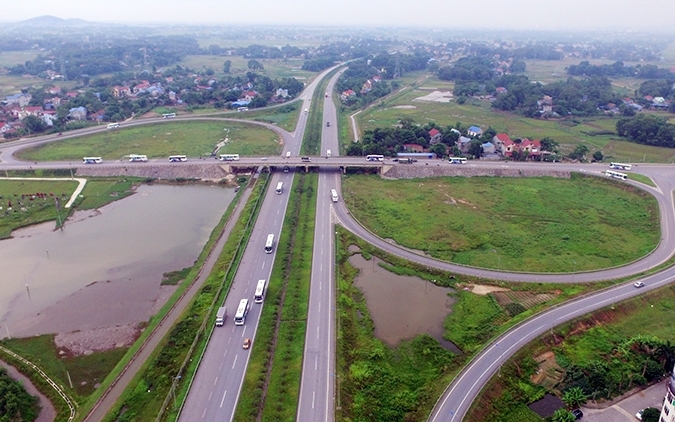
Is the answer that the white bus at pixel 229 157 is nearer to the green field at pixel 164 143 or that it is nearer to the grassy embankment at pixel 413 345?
the green field at pixel 164 143

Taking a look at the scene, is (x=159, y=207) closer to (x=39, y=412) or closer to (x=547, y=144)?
(x=39, y=412)

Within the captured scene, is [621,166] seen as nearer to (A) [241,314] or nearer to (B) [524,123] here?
(B) [524,123]

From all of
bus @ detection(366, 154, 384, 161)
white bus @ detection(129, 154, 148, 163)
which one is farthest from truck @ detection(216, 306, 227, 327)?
white bus @ detection(129, 154, 148, 163)

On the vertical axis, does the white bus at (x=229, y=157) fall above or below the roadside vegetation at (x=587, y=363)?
above

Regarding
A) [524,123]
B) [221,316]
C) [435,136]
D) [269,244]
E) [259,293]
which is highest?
[435,136]

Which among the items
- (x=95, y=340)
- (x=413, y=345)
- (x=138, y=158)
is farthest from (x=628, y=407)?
(x=138, y=158)

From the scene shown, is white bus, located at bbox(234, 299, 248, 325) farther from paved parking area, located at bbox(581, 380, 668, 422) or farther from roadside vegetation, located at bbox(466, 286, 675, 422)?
paved parking area, located at bbox(581, 380, 668, 422)

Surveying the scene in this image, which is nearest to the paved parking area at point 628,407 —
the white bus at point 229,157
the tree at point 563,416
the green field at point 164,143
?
the tree at point 563,416
